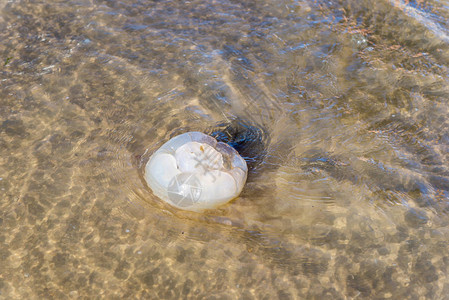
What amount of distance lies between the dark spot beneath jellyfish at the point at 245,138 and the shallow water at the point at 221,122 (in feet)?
0.18

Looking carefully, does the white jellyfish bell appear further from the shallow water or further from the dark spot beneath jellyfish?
the dark spot beneath jellyfish

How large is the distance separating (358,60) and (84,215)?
355 cm

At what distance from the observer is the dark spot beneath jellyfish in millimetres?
4094

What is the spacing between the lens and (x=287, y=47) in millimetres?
5270

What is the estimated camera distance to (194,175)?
3.57 m

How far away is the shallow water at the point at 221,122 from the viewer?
3.29m

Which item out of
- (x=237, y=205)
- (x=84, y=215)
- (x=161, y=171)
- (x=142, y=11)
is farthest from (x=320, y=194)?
(x=142, y=11)

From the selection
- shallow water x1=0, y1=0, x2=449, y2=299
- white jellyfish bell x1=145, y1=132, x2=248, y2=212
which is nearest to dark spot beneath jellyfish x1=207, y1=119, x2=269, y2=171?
shallow water x1=0, y1=0, x2=449, y2=299

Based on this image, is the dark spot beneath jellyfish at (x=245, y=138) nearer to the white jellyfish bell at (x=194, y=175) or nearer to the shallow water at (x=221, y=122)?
the shallow water at (x=221, y=122)

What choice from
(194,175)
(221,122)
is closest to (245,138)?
(221,122)

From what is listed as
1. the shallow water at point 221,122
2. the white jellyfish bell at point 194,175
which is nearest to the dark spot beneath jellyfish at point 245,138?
the shallow water at point 221,122

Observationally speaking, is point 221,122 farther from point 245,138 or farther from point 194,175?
point 194,175

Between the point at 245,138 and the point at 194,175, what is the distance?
2.89ft

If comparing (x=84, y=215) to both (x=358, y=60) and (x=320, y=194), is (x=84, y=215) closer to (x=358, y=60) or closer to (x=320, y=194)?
(x=320, y=194)
